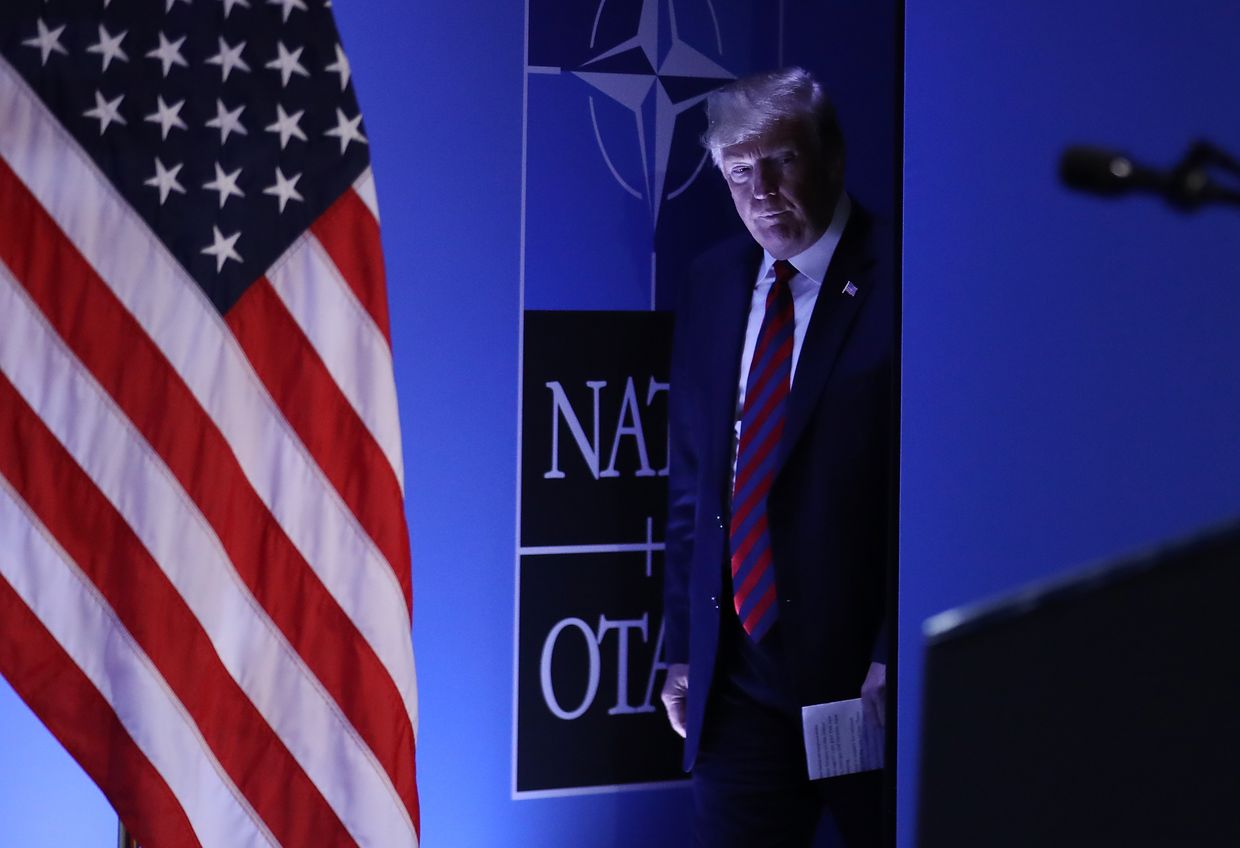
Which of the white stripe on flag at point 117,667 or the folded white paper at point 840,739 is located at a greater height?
the white stripe on flag at point 117,667

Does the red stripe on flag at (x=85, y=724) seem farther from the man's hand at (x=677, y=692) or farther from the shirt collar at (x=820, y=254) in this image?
the shirt collar at (x=820, y=254)

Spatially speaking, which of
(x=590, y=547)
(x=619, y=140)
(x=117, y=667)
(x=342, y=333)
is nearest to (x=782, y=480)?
(x=590, y=547)

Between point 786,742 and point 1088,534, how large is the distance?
84 cm

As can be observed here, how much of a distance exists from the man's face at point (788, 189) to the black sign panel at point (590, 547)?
0.54 m

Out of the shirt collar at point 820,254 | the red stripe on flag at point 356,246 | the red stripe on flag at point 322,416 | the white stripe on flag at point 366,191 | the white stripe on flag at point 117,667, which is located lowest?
the white stripe on flag at point 117,667

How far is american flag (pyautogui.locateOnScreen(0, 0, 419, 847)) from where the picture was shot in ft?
7.11

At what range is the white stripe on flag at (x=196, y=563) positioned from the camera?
217cm

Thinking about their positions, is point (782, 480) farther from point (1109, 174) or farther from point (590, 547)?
point (1109, 174)

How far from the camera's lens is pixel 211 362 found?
7.30 feet

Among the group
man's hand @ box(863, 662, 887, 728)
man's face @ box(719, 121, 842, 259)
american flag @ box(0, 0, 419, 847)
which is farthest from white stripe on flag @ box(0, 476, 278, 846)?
man's face @ box(719, 121, 842, 259)

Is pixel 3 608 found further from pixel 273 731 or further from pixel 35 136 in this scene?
pixel 35 136

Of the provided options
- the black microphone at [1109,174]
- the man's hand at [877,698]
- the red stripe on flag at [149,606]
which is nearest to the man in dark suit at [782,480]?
the man's hand at [877,698]

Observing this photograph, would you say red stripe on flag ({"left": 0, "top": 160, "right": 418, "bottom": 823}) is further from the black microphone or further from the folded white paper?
the black microphone

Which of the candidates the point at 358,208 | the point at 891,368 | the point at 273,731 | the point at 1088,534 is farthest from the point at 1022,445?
the point at 273,731
